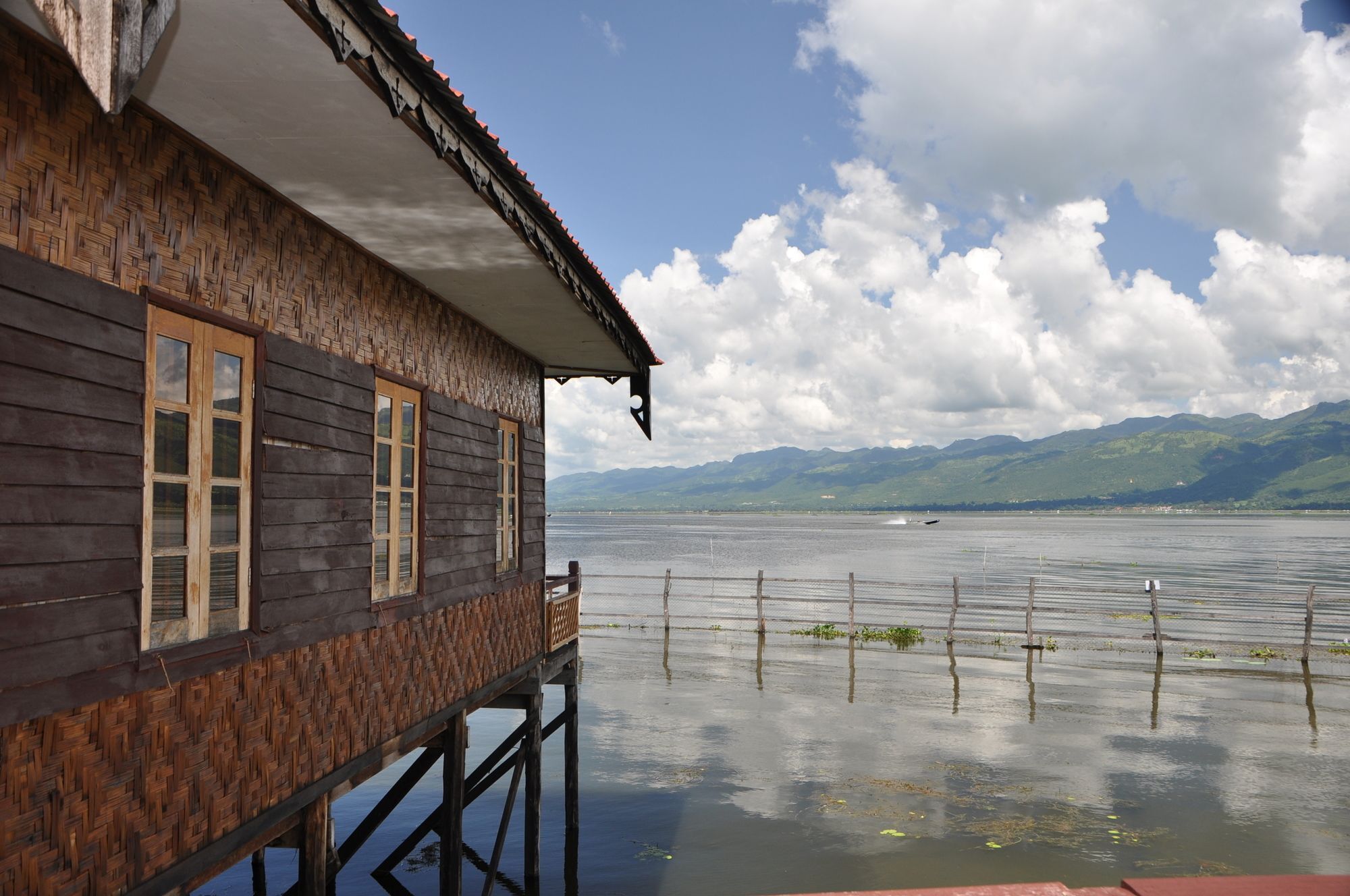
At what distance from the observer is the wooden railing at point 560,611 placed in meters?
10.7

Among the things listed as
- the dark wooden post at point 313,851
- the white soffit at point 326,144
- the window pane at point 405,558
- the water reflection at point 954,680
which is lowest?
the water reflection at point 954,680

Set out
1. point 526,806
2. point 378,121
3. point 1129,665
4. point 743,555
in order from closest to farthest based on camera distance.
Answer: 1. point 378,121
2. point 526,806
3. point 1129,665
4. point 743,555

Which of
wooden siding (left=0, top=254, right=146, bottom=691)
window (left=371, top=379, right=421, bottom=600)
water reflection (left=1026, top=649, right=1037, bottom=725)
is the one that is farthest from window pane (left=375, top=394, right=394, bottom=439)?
water reflection (left=1026, top=649, right=1037, bottom=725)

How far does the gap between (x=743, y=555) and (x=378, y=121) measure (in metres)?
75.1

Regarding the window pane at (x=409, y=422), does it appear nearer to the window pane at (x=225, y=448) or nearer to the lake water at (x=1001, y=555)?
the window pane at (x=225, y=448)

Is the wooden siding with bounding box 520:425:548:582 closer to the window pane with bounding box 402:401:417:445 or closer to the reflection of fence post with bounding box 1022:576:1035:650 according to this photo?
the window pane with bounding box 402:401:417:445

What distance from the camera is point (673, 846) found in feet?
36.4

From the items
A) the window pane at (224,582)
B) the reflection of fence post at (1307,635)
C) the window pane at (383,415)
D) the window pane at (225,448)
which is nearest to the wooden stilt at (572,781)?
the window pane at (383,415)

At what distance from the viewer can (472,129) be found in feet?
15.6

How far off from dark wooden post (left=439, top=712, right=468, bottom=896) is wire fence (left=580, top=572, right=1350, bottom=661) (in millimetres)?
10840

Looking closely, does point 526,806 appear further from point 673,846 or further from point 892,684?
point 892,684

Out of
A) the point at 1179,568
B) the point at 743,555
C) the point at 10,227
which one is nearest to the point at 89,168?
A: the point at 10,227

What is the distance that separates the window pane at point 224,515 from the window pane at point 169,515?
0.23m

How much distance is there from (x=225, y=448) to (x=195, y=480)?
32 centimetres
